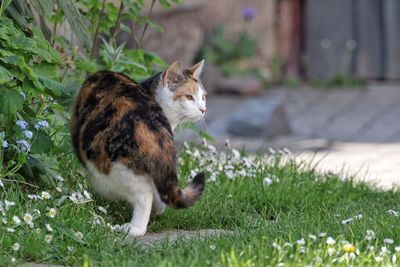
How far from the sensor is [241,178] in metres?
5.84

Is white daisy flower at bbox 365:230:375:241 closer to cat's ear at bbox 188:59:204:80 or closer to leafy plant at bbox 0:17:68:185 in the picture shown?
cat's ear at bbox 188:59:204:80

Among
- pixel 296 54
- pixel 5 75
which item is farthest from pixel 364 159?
pixel 296 54

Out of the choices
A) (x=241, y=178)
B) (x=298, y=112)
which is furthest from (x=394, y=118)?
(x=241, y=178)

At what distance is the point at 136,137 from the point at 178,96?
0.47 metres

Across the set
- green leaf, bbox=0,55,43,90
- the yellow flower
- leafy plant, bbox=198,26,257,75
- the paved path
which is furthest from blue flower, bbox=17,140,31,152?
leafy plant, bbox=198,26,257,75

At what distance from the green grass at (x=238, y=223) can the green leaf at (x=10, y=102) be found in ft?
1.32

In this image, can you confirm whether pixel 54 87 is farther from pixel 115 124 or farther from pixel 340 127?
pixel 340 127

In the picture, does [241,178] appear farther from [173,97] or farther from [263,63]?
[263,63]

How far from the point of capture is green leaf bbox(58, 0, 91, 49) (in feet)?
16.5

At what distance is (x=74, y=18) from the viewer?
5.06 meters

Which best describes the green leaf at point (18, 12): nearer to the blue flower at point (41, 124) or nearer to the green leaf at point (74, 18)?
the green leaf at point (74, 18)

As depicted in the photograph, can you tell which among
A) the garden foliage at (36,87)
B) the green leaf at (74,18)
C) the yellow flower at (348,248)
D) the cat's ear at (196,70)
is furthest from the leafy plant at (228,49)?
the yellow flower at (348,248)

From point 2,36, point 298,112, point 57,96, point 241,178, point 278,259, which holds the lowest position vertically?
point 298,112

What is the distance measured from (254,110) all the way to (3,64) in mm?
5617
